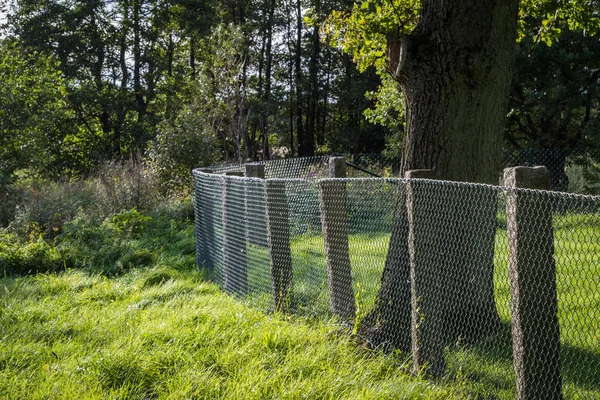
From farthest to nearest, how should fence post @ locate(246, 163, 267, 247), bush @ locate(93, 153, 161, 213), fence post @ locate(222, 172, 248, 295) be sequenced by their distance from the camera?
bush @ locate(93, 153, 161, 213) < fence post @ locate(222, 172, 248, 295) < fence post @ locate(246, 163, 267, 247)

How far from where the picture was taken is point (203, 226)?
7883mm

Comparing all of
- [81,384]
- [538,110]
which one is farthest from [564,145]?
[81,384]

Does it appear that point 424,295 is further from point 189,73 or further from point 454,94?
point 189,73

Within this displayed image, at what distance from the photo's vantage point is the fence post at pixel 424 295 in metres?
3.95

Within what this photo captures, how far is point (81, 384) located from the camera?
12.6 feet

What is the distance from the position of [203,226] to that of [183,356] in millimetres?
3749

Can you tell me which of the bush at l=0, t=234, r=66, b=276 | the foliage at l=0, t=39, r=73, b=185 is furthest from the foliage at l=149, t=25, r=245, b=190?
the bush at l=0, t=234, r=66, b=276

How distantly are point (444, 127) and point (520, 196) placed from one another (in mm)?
1836

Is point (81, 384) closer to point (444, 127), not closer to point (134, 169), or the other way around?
point (444, 127)

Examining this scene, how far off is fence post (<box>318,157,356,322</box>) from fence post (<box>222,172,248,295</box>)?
4.72ft

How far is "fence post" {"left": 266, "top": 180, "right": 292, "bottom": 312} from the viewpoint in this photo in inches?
211

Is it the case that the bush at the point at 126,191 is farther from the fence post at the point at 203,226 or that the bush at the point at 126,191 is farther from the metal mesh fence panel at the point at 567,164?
the metal mesh fence panel at the point at 567,164

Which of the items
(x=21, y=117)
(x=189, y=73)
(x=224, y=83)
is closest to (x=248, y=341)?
(x=21, y=117)

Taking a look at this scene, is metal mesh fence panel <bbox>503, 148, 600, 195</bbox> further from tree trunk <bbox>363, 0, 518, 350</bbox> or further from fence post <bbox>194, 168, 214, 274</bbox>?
tree trunk <bbox>363, 0, 518, 350</bbox>
